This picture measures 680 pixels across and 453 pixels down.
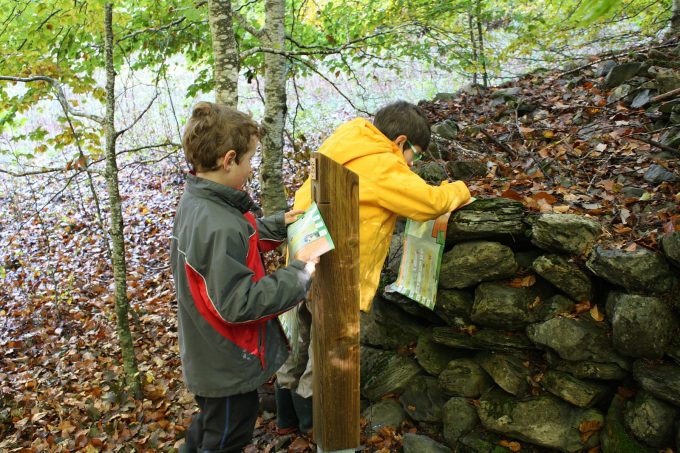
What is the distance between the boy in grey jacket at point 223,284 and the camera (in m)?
2.05

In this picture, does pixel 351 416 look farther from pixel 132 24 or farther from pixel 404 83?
pixel 404 83

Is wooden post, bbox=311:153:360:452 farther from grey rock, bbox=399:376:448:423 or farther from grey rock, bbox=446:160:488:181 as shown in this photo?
grey rock, bbox=446:160:488:181

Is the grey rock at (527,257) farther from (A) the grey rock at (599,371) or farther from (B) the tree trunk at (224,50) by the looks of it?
(B) the tree trunk at (224,50)

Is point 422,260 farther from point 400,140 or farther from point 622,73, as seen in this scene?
point 622,73

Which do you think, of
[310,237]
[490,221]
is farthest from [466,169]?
[310,237]

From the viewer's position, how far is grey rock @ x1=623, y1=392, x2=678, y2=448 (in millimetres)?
2775

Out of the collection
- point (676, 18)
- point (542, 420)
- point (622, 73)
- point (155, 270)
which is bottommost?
point (542, 420)

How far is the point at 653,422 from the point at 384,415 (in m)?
1.79

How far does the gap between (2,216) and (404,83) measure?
32.7 ft

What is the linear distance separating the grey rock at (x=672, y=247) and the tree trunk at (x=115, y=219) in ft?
12.5

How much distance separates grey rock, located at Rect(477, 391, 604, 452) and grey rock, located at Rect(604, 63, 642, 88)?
468 cm

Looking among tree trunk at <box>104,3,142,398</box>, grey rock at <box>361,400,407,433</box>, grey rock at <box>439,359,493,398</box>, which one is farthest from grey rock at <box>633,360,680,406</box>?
tree trunk at <box>104,3,142,398</box>

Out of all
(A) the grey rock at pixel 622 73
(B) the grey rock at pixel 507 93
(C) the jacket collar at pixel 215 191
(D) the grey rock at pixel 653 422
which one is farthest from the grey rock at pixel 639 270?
(B) the grey rock at pixel 507 93

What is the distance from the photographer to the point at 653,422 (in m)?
2.79
